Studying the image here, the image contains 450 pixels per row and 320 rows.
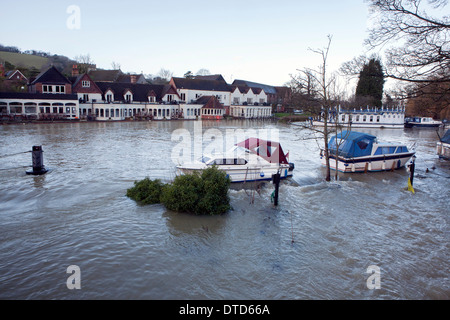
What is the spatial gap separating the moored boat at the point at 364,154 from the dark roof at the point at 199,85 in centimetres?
5552

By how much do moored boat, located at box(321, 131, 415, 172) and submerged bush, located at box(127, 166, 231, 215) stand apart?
9.93 m

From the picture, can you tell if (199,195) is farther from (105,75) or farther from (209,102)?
(105,75)

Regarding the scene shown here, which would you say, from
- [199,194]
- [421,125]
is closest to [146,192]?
[199,194]

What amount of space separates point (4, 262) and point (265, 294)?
731 cm

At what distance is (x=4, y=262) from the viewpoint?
9031mm

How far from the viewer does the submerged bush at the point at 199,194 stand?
41.4ft

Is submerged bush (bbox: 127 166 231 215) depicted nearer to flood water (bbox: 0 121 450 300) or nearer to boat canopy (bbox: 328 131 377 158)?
flood water (bbox: 0 121 450 300)

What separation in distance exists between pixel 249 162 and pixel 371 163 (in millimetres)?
9226

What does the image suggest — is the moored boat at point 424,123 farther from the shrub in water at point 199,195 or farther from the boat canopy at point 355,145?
the shrub in water at point 199,195

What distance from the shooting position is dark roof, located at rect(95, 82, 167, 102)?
5833 centimetres

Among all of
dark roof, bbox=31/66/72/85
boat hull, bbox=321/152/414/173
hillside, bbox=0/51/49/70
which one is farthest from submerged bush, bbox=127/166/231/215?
hillside, bbox=0/51/49/70

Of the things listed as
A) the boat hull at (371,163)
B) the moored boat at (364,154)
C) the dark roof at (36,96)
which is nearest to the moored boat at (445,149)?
the boat hull at (371,163)

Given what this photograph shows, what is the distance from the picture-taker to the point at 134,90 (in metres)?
62.3
